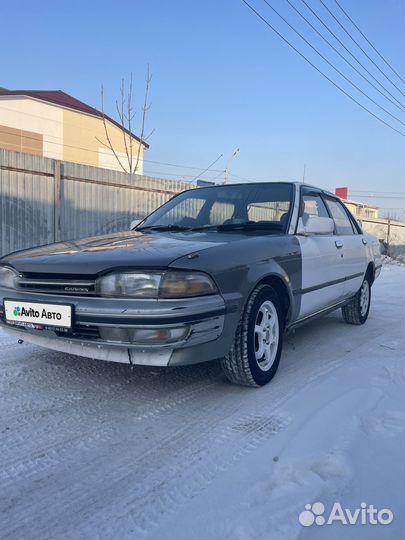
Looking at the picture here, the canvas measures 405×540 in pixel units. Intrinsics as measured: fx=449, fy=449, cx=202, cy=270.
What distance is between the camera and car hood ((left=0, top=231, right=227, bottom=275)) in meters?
2.52

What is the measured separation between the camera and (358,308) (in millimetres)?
5223

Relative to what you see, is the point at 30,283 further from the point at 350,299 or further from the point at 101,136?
the point at 101,136

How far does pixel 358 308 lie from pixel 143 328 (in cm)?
355

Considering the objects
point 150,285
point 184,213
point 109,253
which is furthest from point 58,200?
Result: point 150,285

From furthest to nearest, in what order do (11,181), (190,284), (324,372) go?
(11,181)
(324,372)
(190,284)

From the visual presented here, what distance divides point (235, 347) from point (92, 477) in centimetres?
118

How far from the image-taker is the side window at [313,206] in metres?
4.00

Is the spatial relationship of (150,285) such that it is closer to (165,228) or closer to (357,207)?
(165,228)

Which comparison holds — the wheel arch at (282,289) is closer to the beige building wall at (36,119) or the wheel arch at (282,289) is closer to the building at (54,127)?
the building at (54,127)

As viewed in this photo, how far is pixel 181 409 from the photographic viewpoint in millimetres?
2713

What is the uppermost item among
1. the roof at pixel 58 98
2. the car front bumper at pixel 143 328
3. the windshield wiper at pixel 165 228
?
the roof at pixel 58 98

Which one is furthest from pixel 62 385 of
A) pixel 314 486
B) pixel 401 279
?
pixel 401 279

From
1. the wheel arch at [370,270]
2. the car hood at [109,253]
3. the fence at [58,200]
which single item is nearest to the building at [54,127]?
the fence at [58,200]

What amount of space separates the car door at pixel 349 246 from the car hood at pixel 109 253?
1.90 m
